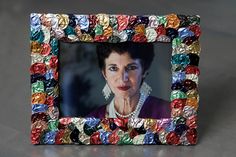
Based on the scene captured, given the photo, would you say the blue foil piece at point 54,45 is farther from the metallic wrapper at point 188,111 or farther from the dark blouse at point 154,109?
the metallic wrapper at point 188,111

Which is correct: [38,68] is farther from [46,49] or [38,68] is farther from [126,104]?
[126,104]

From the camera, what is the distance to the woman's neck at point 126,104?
3.55 feet

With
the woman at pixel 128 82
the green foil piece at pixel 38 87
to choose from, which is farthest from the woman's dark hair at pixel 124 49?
the green foil piece at pixel 38 87

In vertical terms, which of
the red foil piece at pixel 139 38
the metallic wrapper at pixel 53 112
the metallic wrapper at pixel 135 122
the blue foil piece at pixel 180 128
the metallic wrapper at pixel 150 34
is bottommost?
the blue foil piece at pixel 180 128

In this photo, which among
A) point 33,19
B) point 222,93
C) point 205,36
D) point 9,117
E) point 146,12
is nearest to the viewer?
point 33,19

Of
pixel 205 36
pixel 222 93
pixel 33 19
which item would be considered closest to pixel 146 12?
pixel 205 36

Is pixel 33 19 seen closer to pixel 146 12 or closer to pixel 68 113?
pixel 68 113

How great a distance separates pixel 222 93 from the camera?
1.29 m

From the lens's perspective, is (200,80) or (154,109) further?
(200,80)

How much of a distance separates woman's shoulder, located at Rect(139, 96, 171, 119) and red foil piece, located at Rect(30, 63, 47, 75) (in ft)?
0.57

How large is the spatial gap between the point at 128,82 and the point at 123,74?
0.02 m

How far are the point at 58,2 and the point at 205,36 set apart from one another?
40cm

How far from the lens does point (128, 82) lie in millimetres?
1072

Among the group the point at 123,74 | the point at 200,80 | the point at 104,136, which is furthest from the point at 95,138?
Answer: the point at 200,80
